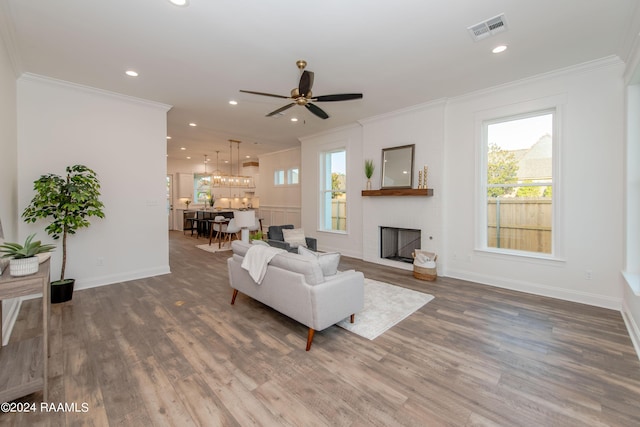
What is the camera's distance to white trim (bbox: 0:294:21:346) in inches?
100

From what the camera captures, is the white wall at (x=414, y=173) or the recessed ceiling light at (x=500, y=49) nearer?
the recessed ceiling light at (x=500, y=49)

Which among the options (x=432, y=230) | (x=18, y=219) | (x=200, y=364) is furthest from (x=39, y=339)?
(x=432, y=230)

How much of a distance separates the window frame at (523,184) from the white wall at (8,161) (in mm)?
5974

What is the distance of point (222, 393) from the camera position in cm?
187

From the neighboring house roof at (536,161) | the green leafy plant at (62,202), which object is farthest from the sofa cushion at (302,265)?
the neighboring house roof at (536,161)

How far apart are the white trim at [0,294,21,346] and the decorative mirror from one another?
5404 millimetres

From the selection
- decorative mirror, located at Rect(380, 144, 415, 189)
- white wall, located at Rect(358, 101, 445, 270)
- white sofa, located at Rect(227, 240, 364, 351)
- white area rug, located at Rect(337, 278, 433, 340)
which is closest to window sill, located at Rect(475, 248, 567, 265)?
white wall, located at Rect(358, 101, 445, 270)

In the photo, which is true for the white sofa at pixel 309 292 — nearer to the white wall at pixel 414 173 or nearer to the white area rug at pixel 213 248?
the white wall at pixel 414 173

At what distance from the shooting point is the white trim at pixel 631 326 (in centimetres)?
243

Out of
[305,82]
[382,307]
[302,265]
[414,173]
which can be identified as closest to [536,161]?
[414,173]

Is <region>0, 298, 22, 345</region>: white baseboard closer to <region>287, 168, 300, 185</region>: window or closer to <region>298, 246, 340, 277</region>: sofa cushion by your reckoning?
<region>298, 246, 340, 277</region>: sofa cushion

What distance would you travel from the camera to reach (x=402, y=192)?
498 centimetres

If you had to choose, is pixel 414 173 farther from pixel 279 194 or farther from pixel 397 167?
pixel 279 194

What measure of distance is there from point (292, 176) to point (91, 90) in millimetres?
5391
